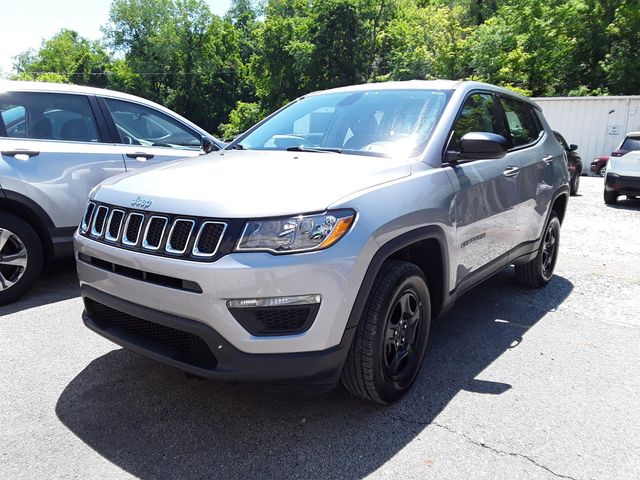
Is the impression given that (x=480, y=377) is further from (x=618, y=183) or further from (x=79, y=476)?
(x=618, y=183)

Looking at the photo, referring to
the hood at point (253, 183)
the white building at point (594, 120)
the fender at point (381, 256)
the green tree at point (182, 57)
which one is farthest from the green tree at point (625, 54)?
the green tree at point (182, 57)

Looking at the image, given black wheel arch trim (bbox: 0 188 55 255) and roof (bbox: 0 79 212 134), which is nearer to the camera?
black wheel arch trim (bbox: 0 188 55 255)

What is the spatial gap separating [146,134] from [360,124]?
9.55 ft

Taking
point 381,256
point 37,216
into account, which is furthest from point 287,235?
point 37,216

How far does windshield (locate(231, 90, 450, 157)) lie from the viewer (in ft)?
11.0

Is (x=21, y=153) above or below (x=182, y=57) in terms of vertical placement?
below

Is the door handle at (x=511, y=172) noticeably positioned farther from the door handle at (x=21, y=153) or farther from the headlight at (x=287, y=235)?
the door handle at (x=21, y=153)

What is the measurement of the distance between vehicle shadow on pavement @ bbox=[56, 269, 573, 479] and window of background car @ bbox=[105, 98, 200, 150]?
2615mm

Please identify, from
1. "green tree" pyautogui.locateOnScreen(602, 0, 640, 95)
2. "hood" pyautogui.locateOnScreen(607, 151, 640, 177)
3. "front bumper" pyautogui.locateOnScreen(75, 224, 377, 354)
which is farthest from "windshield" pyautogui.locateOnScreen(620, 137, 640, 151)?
"green tree" pyautogui.locateOnScreen(602, 0, 640, 95)

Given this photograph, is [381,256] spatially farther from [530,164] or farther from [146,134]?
[146,134]

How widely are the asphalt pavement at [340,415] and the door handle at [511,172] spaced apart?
3.94 feet

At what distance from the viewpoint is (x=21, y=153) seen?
450 cm

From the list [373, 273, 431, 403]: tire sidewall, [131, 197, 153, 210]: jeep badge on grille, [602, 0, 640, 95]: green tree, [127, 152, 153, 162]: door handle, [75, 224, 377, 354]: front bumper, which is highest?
[602, 0, 640, 95]: green tree

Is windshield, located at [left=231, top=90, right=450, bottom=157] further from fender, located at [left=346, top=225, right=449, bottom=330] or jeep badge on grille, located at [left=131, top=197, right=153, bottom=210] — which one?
jeep badge on grille, located at [left=131, top=197, right=153, bottom=210]
